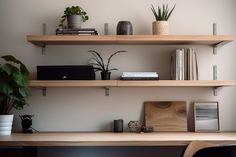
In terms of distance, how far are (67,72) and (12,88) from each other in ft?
1.55

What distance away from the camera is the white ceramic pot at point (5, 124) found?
9.38ft

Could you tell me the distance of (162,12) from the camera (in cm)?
312

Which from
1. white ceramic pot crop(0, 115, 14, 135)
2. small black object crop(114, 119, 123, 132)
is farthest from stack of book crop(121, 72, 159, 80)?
white ceramic pot crop(0, 115, 14, 135)

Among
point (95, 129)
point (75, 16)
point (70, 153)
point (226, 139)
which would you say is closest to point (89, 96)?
point (95, 129)

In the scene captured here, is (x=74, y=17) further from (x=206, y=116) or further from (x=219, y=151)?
(x=219, y=151)

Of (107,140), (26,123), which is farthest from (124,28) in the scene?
(26,123)

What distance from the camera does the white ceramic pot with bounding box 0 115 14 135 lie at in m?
2.86

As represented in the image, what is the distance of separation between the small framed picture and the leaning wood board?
0.11 meters

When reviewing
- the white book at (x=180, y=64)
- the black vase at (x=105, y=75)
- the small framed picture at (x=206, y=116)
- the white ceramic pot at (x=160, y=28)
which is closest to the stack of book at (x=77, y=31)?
the black vase at (x=105, y=75)

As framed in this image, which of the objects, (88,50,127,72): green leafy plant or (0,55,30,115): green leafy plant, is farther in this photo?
(88,50,127,72): green leafy plant

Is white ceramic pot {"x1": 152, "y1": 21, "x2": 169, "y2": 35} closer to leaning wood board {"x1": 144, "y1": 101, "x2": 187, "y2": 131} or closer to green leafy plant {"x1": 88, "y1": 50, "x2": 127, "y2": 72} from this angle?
green leafy plant {"x1": 88, "y1": 50, "x2": 127, "y2": 72}

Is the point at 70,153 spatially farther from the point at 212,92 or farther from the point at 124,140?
the point at 212,92

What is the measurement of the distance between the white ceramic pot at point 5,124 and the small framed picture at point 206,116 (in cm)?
163

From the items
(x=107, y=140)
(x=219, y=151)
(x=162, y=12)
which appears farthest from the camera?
(x=162, y=12)
